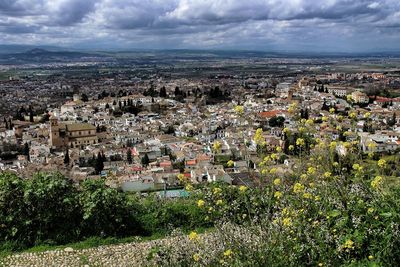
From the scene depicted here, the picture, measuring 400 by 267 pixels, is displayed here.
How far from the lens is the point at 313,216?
366 cm

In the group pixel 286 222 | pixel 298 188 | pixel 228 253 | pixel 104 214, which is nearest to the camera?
pixel 228 253

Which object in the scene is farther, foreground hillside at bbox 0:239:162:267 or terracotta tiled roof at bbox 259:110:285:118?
terracotta tiled roof at bbox 259:110:285:118

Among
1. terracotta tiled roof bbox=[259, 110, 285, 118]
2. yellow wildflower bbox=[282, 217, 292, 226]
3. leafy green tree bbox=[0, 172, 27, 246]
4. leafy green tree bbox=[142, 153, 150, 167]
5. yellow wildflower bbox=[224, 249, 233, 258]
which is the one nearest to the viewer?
yellow wildflower bbox=[224, 249, 233, 258]

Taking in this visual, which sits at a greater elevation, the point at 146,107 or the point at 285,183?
the point at 285,183

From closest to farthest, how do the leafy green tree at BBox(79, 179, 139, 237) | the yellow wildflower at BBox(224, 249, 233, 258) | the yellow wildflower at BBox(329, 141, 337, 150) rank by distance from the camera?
the yellow wildflower at BBox(224, 249, 233, 258) → the yellow wildflower at BBox(329, 141, 337, 150) → the leafy green tree at BBox(79, 179, 139, 237)

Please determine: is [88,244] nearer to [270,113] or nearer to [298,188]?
[298,188]

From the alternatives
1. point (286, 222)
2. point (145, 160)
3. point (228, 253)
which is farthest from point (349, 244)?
point (145, 160)

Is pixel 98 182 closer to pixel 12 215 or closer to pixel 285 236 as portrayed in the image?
pixel 12 215

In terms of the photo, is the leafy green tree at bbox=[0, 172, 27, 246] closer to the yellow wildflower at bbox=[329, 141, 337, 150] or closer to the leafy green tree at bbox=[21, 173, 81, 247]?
the leafy green tree at bbox=[21, 173, 81, 247]

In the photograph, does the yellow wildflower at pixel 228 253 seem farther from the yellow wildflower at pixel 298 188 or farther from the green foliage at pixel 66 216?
the green foliage at pixel 66 216

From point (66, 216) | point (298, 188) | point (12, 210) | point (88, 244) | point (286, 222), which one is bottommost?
point (88, 244)

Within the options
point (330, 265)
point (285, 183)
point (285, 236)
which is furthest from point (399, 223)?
point (285, 183)

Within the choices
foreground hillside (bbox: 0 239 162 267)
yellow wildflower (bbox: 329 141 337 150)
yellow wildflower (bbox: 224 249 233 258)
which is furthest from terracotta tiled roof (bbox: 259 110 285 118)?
yellow wildflower (bbox: 224 249 233 258)

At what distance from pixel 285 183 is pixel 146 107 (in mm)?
54804
